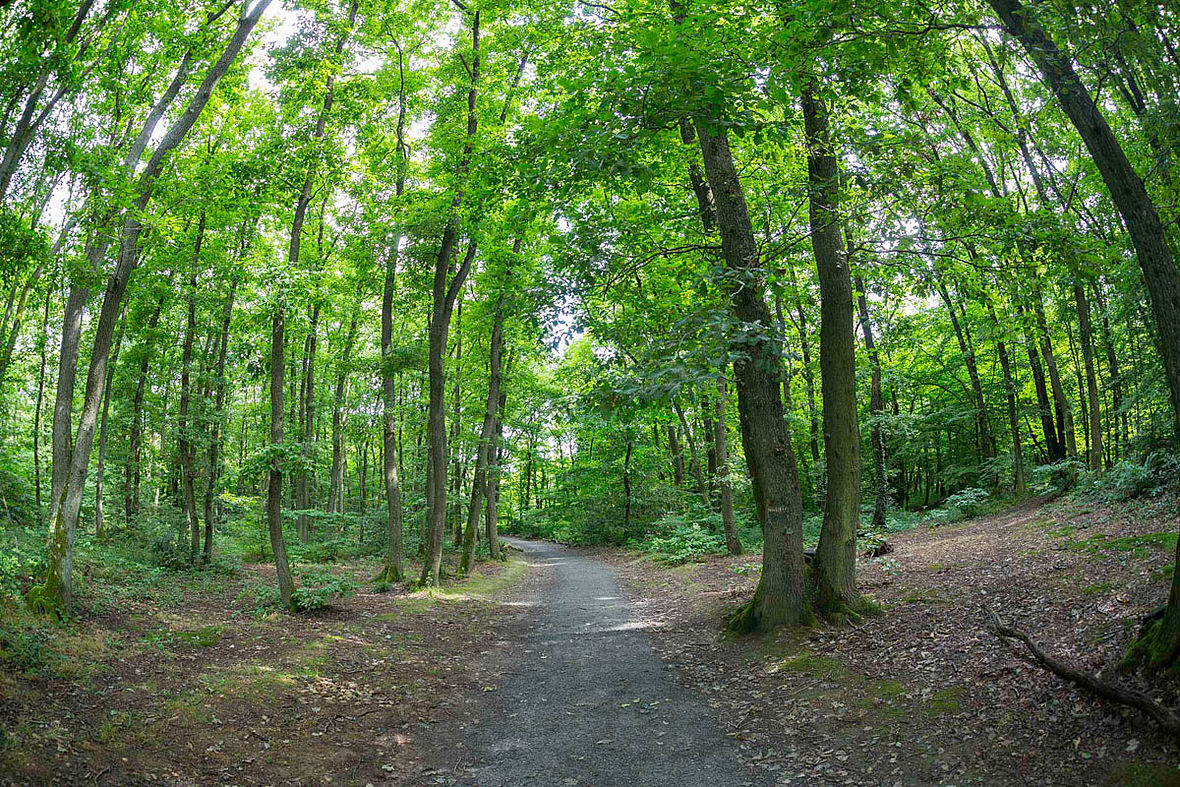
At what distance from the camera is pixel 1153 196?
6051 mm

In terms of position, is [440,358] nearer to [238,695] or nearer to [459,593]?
[459,593]

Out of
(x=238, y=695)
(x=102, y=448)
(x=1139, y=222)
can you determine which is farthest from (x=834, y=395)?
(x=102, y=448)

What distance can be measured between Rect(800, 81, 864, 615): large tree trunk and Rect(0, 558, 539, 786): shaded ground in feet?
15.3

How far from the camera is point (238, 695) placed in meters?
6.40

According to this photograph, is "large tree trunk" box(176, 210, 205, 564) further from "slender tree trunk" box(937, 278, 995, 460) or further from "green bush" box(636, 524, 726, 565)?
"slender tree trunk" box(937, 278, 995, 460)

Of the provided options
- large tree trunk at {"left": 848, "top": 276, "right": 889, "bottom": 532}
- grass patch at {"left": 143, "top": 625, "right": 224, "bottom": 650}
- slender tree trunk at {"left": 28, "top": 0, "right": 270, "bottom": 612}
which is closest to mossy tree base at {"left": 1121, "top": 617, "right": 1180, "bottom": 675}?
grass patch at {"left": 143, "top": 625, "right": 224, "bottom": 650}

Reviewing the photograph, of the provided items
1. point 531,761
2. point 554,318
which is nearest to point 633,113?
point 554,318

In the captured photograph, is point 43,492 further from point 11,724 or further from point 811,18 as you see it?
point 811,18

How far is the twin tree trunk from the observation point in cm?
423

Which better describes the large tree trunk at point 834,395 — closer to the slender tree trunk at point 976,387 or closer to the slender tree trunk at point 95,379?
the slender tree trunk at point 95,379

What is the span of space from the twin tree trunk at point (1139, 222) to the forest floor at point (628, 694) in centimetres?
44

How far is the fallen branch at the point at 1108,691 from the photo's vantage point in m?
3.72

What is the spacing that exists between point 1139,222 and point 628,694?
6200 millimetres

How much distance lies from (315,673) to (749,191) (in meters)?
10.7
